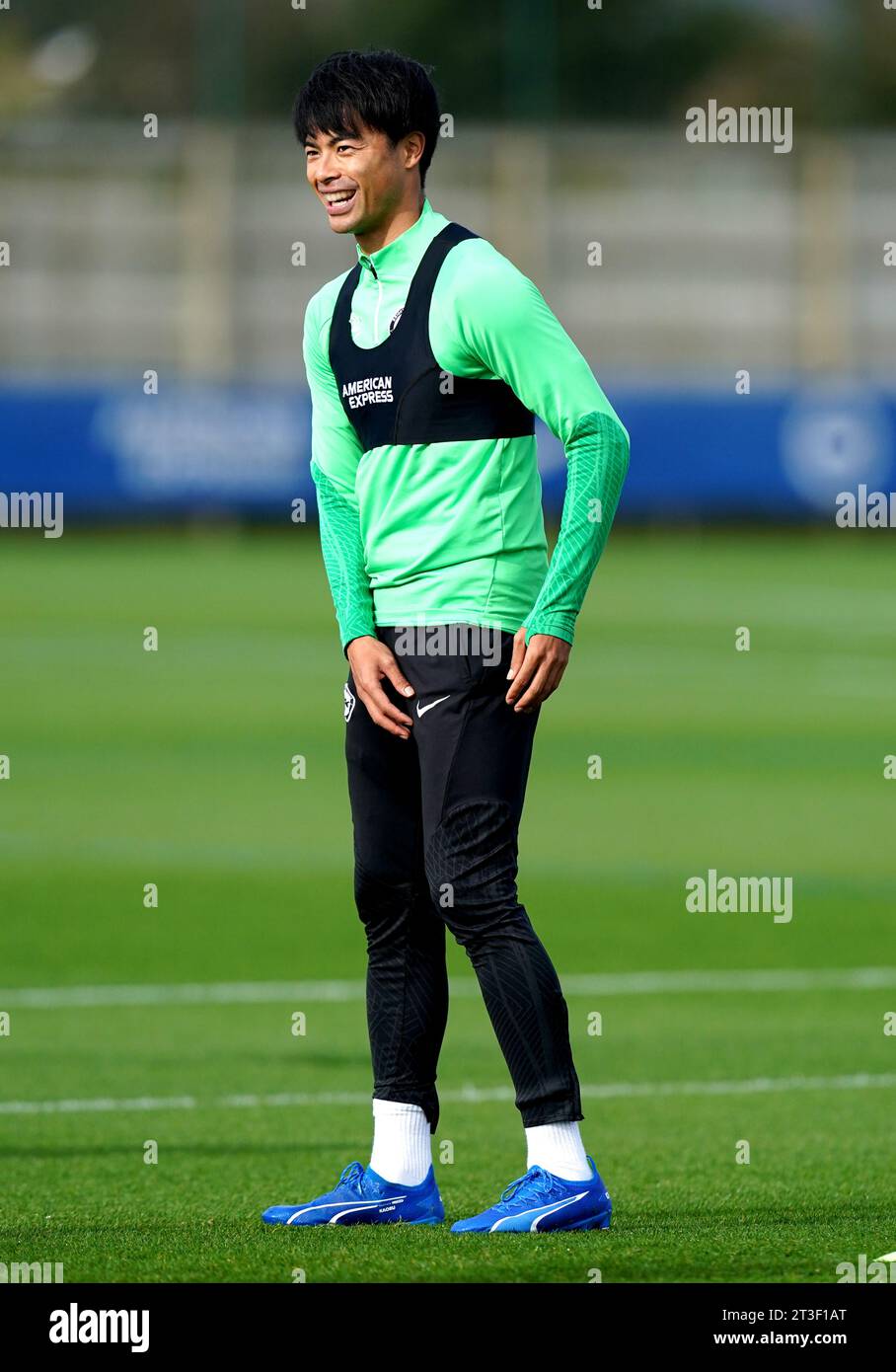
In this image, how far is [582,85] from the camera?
45.0 meters

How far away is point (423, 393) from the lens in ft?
17.3

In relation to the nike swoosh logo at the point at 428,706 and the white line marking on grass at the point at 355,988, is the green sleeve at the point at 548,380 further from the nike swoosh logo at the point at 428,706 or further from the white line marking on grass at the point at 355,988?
the white line marking on grass at the point at 355,988

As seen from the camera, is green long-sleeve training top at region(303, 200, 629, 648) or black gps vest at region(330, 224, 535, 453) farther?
black gps vest at region(330, 224, 535, 453)

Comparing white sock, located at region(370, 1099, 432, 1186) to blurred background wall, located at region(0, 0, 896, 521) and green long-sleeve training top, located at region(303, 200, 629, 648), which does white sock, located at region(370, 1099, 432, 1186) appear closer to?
green long-sleeve training top, located at region(303, 200, 629, 648)

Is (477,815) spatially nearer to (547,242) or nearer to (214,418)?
(214,418)

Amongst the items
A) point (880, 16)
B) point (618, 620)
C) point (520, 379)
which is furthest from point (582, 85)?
point (520, 379)

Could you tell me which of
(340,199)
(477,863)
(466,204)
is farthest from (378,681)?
(466,204)

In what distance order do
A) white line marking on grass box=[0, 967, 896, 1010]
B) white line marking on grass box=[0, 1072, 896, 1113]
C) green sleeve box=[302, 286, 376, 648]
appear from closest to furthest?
green sleeve box=[302, 286, 376, 648]
white line marking on grass box=[0, 1072, 896, 1113]
white line marking on grass box=[0, 967, 896, 1010]

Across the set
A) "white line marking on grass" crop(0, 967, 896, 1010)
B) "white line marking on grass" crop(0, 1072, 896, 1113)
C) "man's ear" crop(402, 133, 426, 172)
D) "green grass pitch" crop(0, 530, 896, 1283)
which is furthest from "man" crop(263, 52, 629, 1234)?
"white line marking on grass" crop(0, 967, 896, 1010)

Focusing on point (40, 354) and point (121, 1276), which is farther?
point (40, 354)

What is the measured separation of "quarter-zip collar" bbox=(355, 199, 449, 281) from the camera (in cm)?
537

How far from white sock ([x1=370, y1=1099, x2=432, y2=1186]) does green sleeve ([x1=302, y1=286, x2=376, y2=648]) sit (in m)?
1.06
